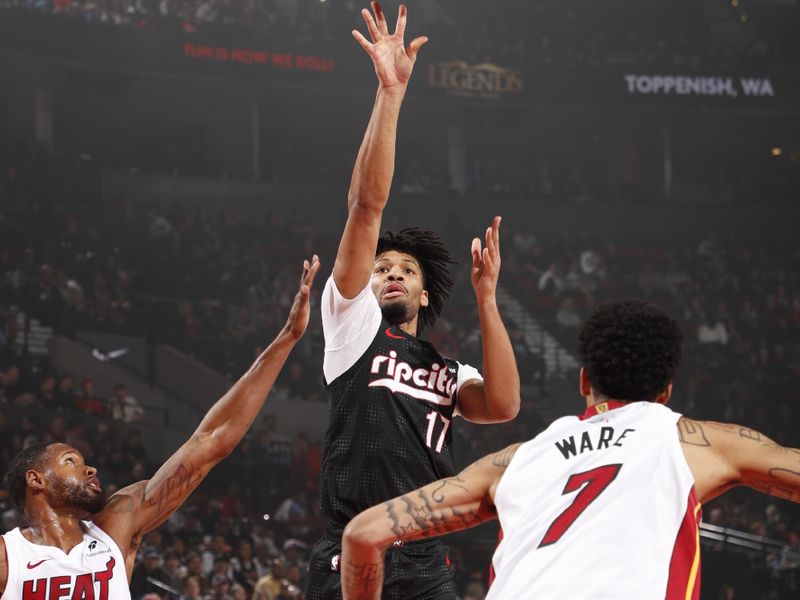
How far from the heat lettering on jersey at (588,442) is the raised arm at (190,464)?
1919 millimetres

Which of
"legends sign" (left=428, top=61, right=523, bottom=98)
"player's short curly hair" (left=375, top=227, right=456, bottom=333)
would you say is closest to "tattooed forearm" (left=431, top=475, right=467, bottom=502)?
"player's short curly hair" (left=375, top=227, right=456, bottom=333)

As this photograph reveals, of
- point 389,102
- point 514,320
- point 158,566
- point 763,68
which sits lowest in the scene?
point 158,566

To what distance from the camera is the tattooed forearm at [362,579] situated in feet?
9.30

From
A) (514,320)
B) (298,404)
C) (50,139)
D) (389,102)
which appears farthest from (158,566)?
(50,139)

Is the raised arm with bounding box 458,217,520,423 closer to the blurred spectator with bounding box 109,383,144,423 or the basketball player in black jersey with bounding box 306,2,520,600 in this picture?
the basketball player in black jersey with bounding box 306,2,520,600

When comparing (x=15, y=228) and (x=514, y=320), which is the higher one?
(x=15, y=228)

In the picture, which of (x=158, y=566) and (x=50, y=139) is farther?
(x=50, y=139)

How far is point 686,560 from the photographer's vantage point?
2.58 m

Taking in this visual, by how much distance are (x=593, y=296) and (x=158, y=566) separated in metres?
12.8

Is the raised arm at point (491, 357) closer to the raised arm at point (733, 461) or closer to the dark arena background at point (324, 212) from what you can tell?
the raised arm at point (733, 461)

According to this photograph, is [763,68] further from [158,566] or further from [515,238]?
[158,566]

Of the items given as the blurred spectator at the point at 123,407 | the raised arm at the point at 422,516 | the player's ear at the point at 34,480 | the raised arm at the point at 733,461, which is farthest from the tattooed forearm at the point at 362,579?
the blurred spectator at the point at 123,407

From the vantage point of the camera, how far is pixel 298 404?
676 inches

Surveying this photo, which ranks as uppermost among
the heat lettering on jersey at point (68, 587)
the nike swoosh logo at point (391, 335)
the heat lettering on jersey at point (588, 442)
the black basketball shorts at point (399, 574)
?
the nike swoosh logo at point (391, 335)
